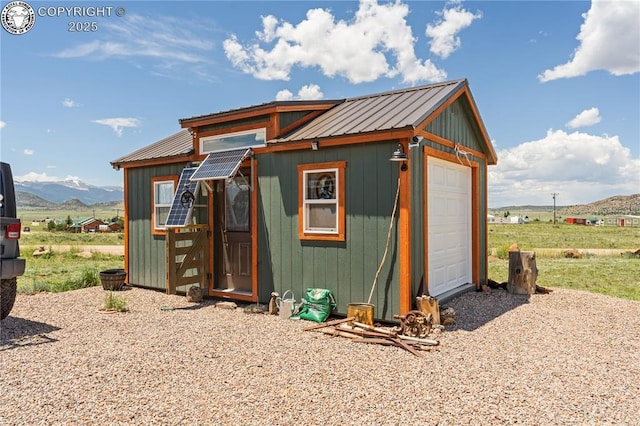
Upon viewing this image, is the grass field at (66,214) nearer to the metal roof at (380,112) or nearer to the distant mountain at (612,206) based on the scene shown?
the metal roof at (380,112)

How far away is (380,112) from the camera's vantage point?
712 cm

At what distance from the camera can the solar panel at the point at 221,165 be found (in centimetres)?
732

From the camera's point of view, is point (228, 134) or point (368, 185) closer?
point (368, 185)

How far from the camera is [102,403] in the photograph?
11.8ft

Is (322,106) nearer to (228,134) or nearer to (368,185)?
(228,134)

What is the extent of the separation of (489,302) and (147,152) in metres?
7.87

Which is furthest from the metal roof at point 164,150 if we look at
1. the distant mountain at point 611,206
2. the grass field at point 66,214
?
the distant mountain at point 611,206

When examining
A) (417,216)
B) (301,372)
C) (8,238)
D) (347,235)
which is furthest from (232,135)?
(301,372)

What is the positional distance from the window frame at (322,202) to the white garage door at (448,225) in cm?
146

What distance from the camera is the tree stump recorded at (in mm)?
8695

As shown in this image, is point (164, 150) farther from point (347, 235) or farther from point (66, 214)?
point (66, 214)

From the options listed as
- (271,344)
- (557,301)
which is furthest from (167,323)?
(557,301)

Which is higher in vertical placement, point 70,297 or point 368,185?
point 368,185

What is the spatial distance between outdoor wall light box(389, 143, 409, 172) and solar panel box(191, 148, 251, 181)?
8.92 feet
